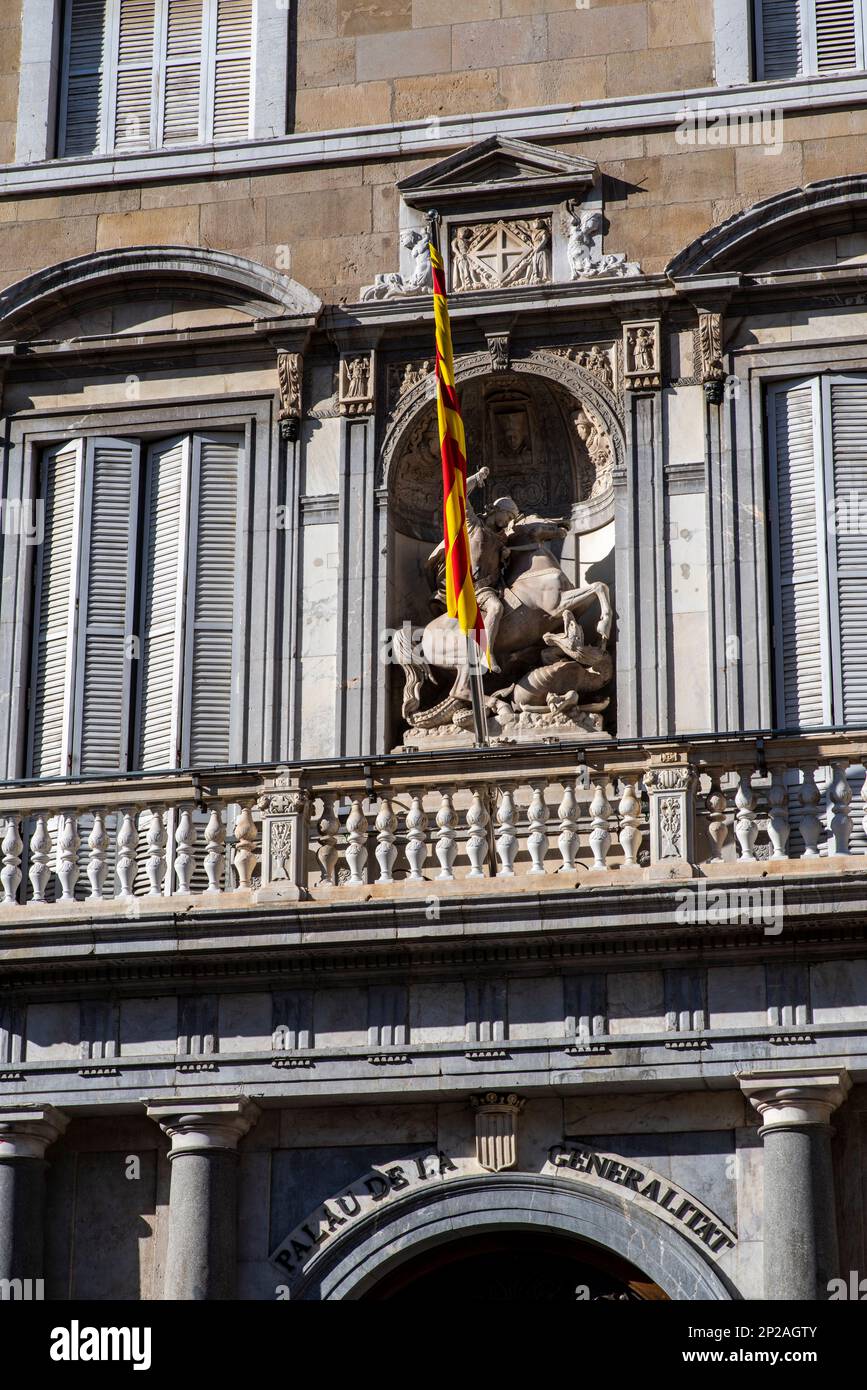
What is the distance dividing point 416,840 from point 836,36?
7.45m

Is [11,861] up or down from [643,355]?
down

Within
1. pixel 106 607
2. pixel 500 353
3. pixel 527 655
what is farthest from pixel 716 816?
pixel 106 607

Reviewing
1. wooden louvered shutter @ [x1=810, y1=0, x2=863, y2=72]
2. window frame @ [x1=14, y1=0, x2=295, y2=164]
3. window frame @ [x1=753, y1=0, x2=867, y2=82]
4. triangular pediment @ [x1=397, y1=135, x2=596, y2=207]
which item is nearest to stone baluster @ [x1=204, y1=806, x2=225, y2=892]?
triangular pediment @ [x1=397, y1=135, x2=596, y2=207]

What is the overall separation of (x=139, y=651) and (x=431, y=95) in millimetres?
4934

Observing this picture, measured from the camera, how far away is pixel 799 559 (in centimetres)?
1997

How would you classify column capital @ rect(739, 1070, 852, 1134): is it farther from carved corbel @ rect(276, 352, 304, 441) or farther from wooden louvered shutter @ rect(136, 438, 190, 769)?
carved corbel @ rect(276, 352, 304, 441)

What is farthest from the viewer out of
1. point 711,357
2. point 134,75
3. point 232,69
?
point 134,75

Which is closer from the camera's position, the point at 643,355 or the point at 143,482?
the point at 643,355

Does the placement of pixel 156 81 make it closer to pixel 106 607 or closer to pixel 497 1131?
pixel 106 607

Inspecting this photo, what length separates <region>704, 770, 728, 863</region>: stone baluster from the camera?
17984 millimetres

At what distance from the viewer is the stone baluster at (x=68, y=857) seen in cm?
1867

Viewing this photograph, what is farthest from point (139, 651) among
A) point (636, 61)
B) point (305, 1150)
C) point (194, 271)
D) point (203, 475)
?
point (636, 61)

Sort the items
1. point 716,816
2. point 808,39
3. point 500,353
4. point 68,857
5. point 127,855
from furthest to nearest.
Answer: point 808,39
point 500,353
point 68,857
point 127,855
point 716,816
